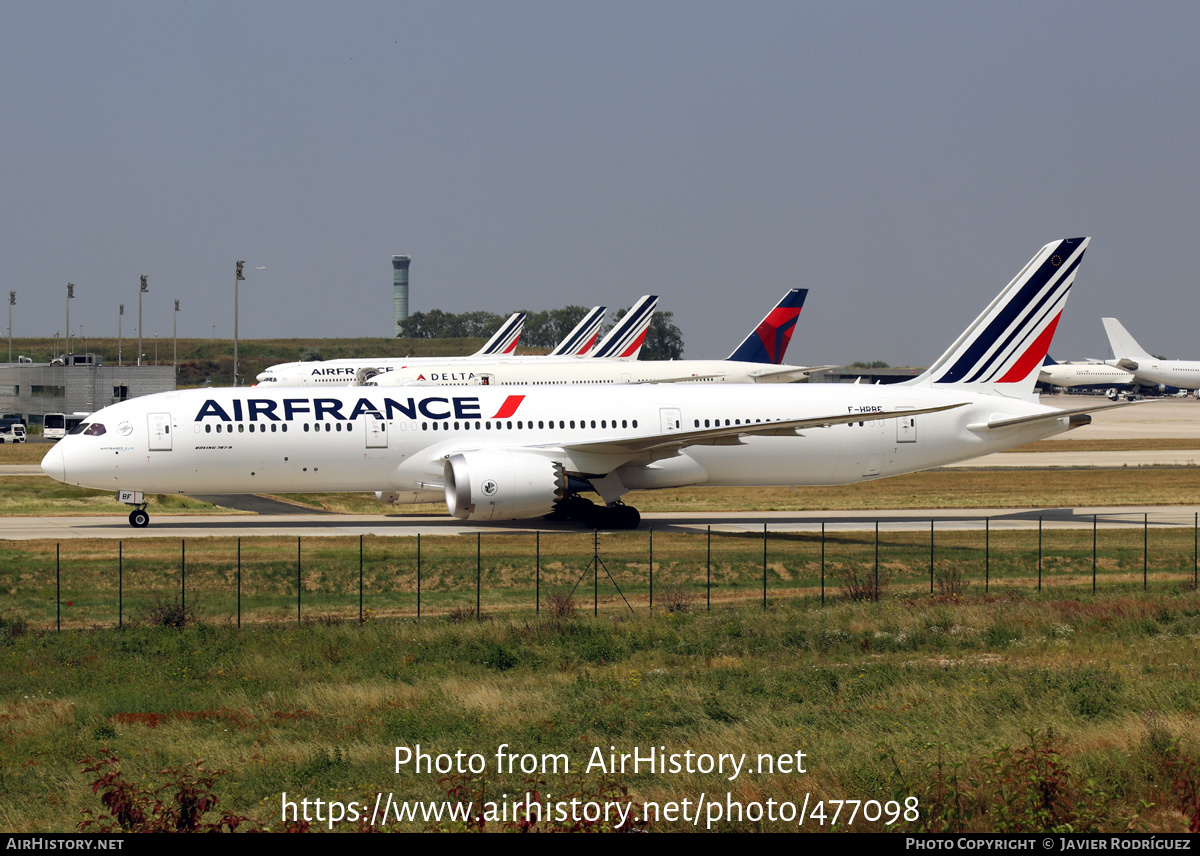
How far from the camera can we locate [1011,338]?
45.9m

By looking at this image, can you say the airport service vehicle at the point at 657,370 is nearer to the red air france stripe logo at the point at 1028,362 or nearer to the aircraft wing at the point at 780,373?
the aircraft wing at the point at 780,373

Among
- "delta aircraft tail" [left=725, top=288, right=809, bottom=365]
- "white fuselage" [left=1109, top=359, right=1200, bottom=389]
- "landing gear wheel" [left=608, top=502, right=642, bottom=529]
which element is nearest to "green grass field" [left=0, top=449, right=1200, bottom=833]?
"landing gear wheel" [left=608, top=502, right=642, bottom=529]

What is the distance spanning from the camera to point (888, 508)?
Answer: 165 feet

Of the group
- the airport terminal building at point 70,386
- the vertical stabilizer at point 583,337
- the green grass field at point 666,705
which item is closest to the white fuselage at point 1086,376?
the vertical stabilizer at point 583,337

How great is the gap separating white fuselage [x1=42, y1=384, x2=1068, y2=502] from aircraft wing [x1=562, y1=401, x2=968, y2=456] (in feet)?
0.59

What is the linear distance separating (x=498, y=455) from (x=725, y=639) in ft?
46.3

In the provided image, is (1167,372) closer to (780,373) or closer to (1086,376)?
(1086,376)

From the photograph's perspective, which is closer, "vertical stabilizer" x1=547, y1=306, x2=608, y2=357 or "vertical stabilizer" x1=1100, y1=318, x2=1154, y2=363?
"vertical stabilizer" x1=547, y1=306, x2=608, y2=357

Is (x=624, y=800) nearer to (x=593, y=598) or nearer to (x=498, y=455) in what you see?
(x=593, y=598)

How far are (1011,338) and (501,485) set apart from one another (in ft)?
69.8

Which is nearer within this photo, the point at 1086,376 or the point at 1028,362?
the point at 1028,362

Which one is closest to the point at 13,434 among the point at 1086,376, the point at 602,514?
the point at 602,514

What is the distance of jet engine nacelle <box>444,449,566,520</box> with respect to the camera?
121 ft

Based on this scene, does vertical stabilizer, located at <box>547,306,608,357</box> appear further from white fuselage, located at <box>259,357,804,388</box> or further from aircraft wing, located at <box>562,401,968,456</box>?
aircraft wing, located at <box>562,401,968,456</box>
